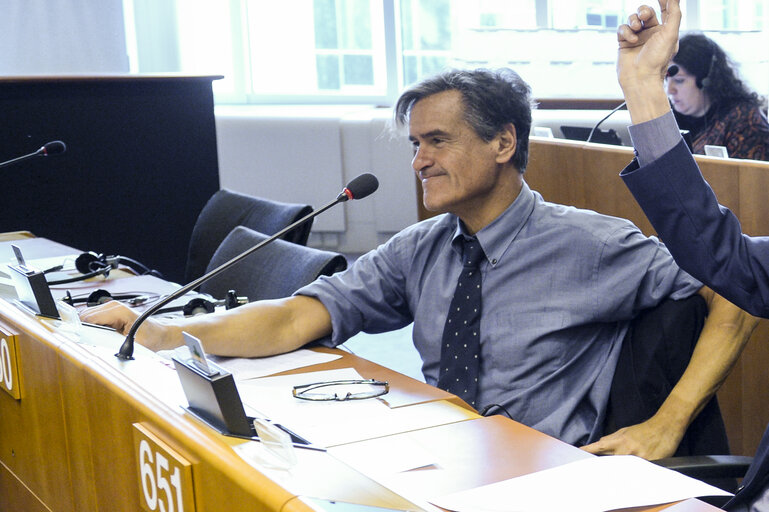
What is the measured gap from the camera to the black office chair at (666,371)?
1.69 metres

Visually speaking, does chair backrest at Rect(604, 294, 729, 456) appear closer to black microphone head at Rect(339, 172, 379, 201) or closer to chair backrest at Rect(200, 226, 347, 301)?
black microphone head at Rect(339, 172, 379, 201)

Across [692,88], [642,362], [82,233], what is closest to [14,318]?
[642,362]

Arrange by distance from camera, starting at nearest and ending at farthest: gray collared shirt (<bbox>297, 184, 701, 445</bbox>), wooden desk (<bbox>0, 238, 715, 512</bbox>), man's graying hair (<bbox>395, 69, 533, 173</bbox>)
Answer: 1. wooden desk (<bbox>0, 238, 715, 512</bbox>)
2. gray collared shirt (<bbox>297, 184, 701, 445</bbox>)
3. man's graying hair (<bbox>395, 69, 533, 173</bbox>)

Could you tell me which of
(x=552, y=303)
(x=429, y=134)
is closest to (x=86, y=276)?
(x=429, y=134)

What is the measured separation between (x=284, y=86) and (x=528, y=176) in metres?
4.18

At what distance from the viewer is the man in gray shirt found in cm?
172

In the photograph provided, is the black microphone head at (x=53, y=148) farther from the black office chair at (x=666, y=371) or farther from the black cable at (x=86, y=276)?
the black office chair at (x=666, y=371)

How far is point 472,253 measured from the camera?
1939 mm

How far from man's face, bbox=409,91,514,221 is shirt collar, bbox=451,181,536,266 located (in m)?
0.06

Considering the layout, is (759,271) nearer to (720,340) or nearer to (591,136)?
(720,340)

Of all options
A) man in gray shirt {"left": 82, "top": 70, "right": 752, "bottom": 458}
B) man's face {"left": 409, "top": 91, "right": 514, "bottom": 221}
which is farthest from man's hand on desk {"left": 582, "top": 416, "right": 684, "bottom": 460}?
man's face {"left": 409, "top": 91, "right": 514, "bottom": 221}

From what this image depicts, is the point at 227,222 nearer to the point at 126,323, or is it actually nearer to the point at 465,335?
the point at 126,323

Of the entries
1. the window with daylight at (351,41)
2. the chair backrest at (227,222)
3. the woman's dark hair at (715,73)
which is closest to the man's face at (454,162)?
the chair backrest at (227,222)

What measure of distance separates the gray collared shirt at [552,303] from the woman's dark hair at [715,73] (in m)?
2.37
